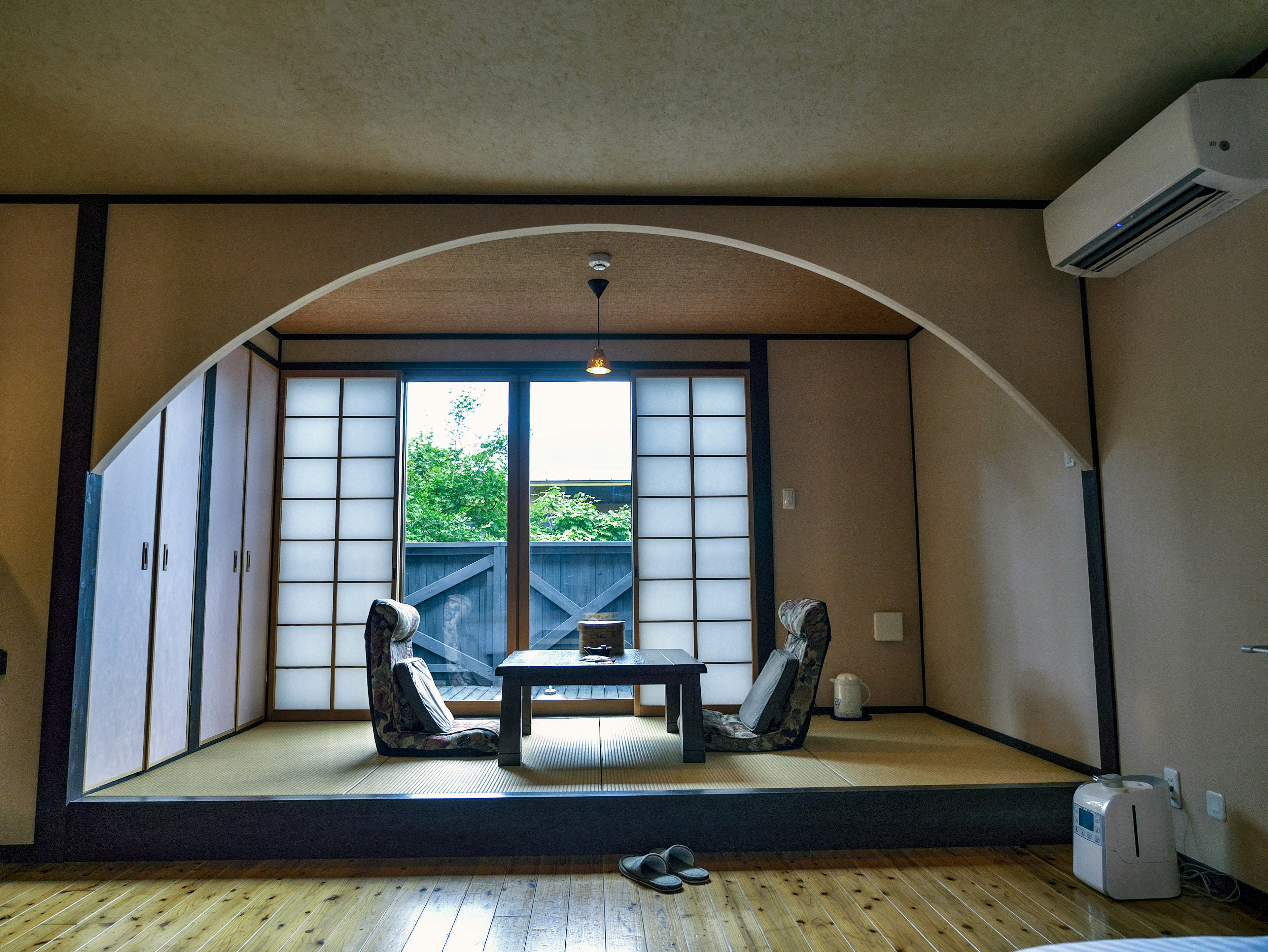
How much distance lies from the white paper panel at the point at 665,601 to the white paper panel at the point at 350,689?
1903 mm

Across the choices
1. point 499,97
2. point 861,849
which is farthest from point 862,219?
point 861,849

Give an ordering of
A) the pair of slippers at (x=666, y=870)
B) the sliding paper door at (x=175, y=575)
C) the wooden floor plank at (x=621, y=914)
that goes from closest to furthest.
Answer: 1. the wooden floor plank at (x=621, y=914)
2. the pair of slippers at (x=666, y=870)
3. the sliding paper door at (x=175, y=575)

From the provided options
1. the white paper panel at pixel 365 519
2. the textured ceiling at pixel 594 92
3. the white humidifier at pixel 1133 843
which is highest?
the textured ceiling at pixel 594 92

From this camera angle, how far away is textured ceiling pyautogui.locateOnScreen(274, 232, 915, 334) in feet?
14.2

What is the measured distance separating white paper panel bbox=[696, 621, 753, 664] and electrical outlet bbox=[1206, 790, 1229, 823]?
293 cm

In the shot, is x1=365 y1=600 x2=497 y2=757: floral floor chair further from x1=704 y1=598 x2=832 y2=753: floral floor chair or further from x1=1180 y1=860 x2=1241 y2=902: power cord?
x1=1180 y1=860 x2=1241 y2=902: power cord

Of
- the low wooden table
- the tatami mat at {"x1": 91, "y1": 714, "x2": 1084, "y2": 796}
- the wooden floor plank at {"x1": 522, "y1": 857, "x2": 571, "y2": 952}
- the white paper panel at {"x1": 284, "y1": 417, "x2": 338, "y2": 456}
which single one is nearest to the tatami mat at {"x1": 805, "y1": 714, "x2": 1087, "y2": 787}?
the tatami mat at {"x1": 91, "y1": 714, "x2": 1084, "y2": 796}

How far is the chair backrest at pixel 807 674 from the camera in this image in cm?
425

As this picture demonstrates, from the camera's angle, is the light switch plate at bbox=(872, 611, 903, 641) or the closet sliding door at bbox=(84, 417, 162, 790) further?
the light switch plate at bbox=(872, 611, 903, 641)

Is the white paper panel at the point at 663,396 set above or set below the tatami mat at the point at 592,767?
above

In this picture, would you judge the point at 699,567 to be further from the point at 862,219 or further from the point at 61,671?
the point at 61,671

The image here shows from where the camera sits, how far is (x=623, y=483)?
627 cm

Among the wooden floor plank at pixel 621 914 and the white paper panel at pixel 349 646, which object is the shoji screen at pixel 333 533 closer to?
the white paper panel at pixel 349 646

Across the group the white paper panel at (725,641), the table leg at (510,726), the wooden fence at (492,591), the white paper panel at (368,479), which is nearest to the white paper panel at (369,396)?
the white paper panel at (368,479)
